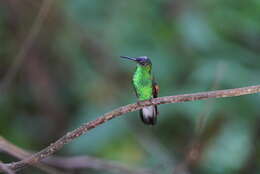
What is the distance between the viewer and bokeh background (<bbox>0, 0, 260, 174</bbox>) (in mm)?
4324

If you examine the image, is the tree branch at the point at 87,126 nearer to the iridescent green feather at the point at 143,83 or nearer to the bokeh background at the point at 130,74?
the iridescent green feather at the point at 143,83

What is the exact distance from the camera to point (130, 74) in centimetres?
496

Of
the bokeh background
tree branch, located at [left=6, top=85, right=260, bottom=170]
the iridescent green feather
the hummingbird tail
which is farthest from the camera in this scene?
the bokeh background

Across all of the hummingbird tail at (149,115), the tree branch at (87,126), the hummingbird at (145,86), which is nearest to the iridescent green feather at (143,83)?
the hummingbird at (145,86)

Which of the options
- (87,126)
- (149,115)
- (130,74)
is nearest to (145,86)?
(149,115)

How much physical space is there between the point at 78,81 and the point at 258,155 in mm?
1739

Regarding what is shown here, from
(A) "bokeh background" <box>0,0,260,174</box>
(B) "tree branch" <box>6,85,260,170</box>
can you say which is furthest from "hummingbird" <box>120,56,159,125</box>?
(B) "tree branch" <box>6,85,260,170</box>

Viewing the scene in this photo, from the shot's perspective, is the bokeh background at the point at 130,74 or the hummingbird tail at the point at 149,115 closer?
the hummingbird tail at the point at 149,115

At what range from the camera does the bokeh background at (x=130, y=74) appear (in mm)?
4324

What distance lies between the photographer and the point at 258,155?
4520 millimetres

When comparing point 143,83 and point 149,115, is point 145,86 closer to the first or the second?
point 143,83

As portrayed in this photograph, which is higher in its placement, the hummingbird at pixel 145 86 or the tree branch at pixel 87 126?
the hummingbird at pixel 145 86

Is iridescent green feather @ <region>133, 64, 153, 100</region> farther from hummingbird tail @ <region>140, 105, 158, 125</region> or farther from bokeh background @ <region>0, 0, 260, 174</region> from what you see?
bokeh background @ <region>0, 0, 260, 174</region>

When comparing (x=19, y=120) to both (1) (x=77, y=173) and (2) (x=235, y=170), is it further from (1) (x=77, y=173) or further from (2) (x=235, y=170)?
(2) (x=235, y=170)
